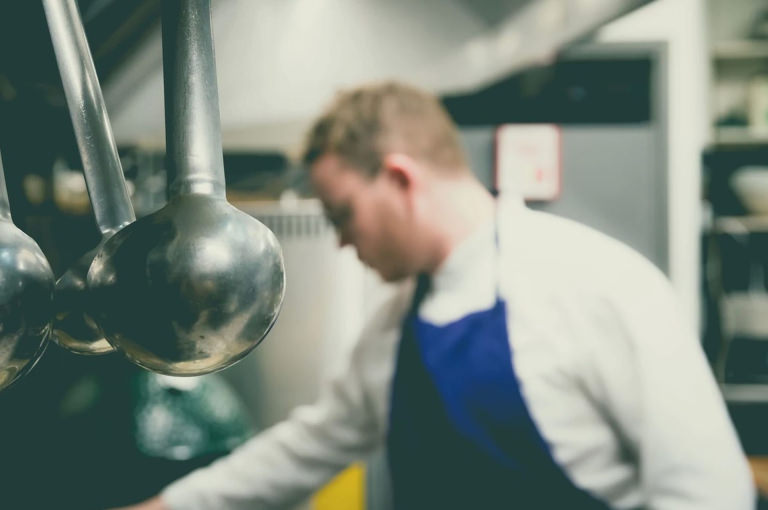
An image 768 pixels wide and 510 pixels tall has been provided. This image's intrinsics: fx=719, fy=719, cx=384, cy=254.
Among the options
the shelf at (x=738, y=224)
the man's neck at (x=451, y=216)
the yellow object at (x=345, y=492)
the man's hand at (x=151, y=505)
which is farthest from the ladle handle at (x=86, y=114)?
the shelf at (x=738, y=224)

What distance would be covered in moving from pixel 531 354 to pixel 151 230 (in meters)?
0.90

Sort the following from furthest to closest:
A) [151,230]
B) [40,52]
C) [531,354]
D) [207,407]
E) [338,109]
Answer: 1. [338,109]
2. [531,354]
3. [207,407]
4. [40,52]
5. [151,230]

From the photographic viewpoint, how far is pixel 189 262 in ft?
0.68

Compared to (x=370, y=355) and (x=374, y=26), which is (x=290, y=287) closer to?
(x=370, y=355)

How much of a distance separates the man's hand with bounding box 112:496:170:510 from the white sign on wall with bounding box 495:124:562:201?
1059mm

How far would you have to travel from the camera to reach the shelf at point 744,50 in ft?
8.67

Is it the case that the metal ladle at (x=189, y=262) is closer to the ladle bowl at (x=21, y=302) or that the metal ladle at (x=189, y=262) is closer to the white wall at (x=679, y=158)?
the ladle bowl at (x=21, y=302)

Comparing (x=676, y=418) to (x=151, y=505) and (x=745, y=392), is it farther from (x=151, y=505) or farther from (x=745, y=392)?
(x=745, y=392)

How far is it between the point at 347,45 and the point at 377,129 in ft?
1.76

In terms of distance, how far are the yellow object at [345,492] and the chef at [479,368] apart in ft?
0.78

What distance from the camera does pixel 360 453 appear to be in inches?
50.9

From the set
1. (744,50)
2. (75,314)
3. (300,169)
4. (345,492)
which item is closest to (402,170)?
(300,169)

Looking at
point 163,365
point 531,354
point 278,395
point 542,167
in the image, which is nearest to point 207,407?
point 278,395

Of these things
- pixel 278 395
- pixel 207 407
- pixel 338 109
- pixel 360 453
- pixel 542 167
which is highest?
pixel 338 109
